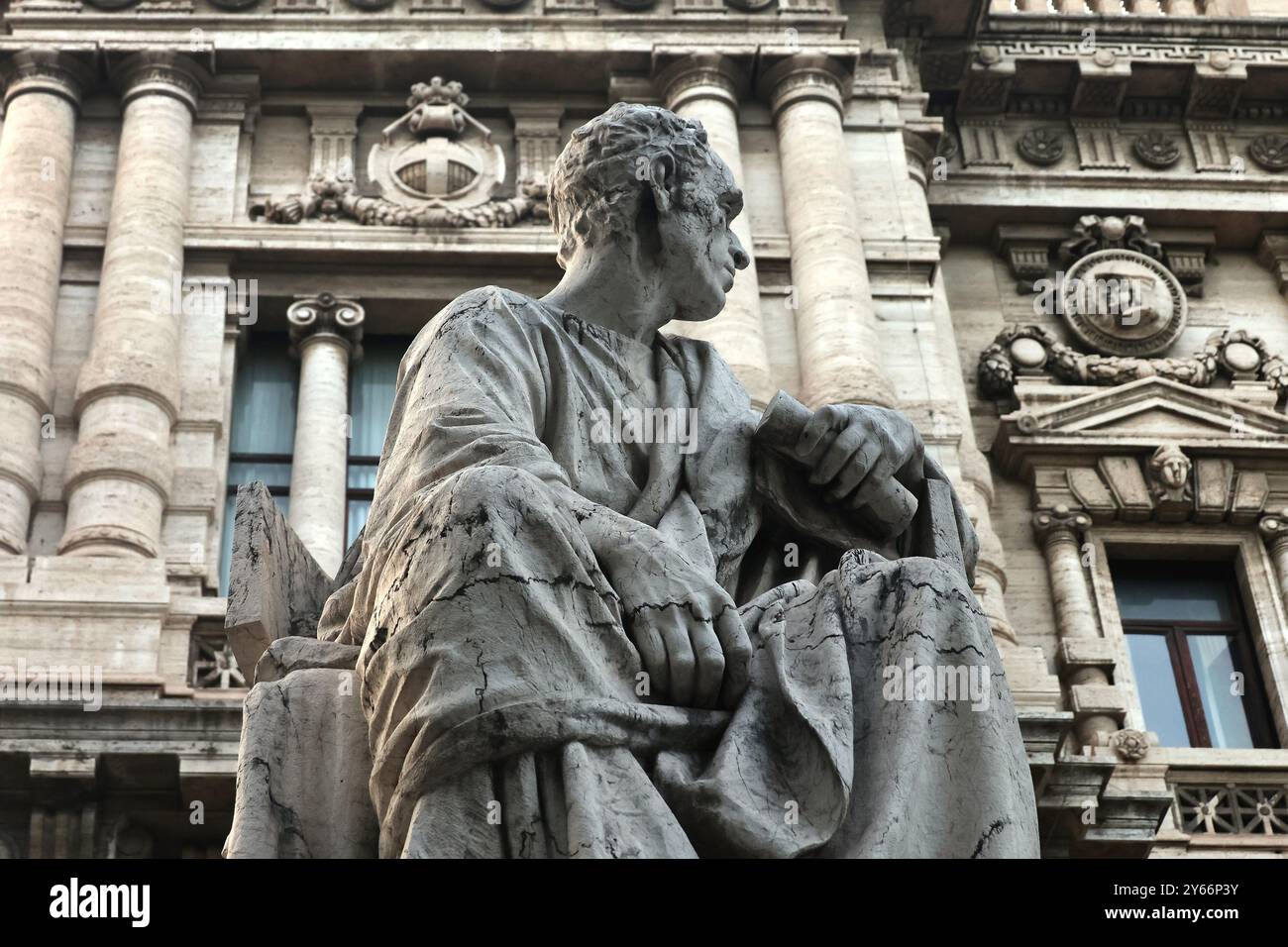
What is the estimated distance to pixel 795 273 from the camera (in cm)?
1584

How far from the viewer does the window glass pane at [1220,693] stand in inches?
595

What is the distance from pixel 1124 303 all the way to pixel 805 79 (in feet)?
8.97

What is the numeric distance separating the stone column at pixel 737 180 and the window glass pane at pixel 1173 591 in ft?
9.37

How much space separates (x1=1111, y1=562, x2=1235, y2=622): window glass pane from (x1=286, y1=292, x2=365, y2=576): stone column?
16.9 ft

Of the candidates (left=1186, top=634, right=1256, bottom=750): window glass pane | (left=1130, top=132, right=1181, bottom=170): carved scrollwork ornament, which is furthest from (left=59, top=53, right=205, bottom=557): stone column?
(left=1130, top=132, right=1181, bottom=170): carved scrollwork ornament

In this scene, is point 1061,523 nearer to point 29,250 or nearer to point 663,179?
point 29,250

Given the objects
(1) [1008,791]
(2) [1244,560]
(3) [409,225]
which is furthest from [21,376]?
(1) [1008,791]

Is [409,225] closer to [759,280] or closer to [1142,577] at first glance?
[759,280]

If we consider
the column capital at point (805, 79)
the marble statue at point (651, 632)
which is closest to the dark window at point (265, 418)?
the column capital at point (805, 79)

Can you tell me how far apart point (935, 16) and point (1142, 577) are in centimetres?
464

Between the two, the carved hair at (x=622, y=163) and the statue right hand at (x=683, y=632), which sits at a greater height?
the carved hair at (x=622, y=163)

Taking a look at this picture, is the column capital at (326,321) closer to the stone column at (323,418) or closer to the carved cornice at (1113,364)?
the stone column at (323,418)

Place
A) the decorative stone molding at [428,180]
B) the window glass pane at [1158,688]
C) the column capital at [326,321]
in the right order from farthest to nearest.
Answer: the decorative stone molding at [428,180]
the column capital at [326,321]
the window glass pane at [1158,688]

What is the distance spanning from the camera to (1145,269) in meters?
17.5
